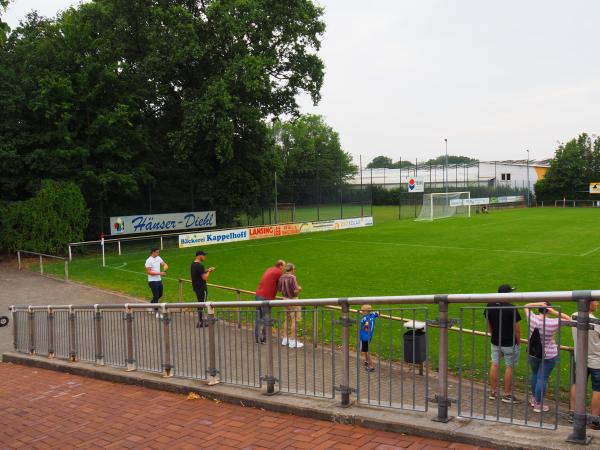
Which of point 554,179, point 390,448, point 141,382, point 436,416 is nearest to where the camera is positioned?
point 390,448

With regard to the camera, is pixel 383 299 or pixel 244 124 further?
pixel 244 124

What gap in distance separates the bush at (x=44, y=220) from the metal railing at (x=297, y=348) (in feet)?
50.8

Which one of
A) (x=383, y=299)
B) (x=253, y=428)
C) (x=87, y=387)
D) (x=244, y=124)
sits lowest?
(x=87, y=387)

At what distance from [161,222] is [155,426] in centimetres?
2668

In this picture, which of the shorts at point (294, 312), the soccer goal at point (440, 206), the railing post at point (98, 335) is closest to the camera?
the shorts at point (294, 312)

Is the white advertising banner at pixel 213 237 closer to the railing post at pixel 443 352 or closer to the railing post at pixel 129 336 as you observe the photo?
the railing post at pixel 129 336

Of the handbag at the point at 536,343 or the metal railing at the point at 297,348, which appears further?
the handbag at the point at 536,343

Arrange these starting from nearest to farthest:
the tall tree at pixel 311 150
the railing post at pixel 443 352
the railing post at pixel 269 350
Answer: the railing post at pixel 443 352, the railing post at pixel 269 350, the tall tree at pixel 311 150

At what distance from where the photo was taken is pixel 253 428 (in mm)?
5145

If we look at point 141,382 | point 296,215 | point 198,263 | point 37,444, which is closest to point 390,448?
point 37,444

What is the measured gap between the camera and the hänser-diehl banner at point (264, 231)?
2929 cm

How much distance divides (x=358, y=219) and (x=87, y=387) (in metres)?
37.2

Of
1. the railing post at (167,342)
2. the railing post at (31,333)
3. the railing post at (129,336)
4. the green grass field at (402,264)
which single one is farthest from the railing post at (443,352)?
the railing post at (31,333)

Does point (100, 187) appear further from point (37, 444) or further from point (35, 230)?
point (37, 444)
